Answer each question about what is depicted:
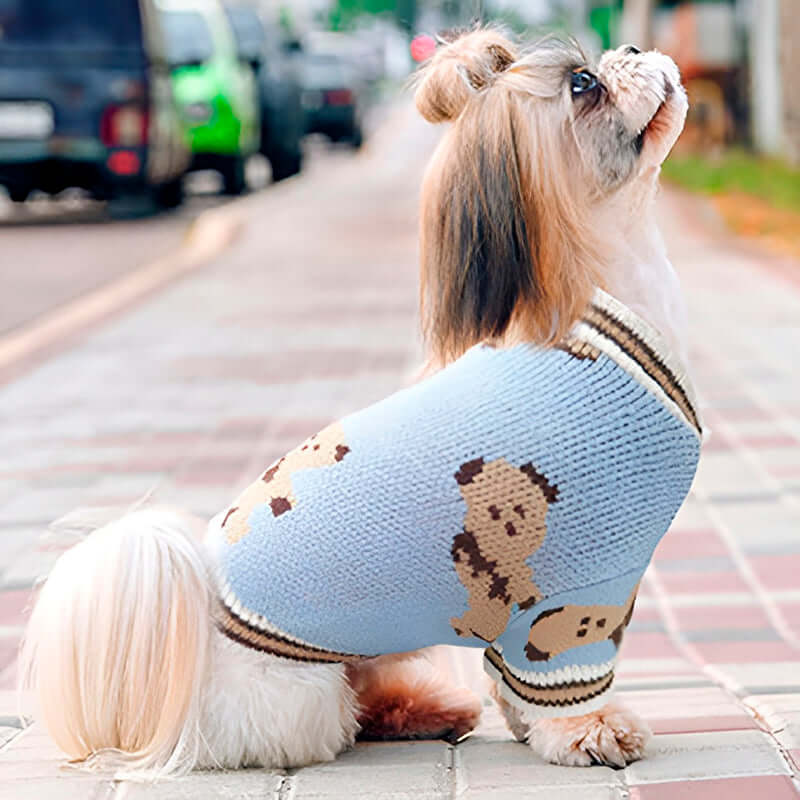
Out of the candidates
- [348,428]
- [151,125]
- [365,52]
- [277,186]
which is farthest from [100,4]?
[365,52]

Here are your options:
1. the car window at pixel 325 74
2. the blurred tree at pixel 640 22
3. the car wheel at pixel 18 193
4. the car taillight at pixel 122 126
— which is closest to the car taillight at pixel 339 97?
the car window at pixel 325 74

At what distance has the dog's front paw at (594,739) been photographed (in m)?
2.64

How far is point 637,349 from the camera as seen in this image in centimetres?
255

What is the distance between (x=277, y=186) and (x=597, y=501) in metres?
17.5

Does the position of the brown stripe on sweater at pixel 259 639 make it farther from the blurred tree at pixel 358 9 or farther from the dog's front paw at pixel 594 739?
the blurred tree at pixel 358 9

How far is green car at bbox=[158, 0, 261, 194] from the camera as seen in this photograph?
16109 mm

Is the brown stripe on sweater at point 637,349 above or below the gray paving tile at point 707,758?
above

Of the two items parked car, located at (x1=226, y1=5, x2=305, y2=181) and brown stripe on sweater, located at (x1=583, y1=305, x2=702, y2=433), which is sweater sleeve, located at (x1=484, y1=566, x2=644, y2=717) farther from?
parked car, located at (x1=226, y1=5, x2=305, y2=181)

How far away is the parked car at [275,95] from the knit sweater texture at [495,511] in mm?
16677

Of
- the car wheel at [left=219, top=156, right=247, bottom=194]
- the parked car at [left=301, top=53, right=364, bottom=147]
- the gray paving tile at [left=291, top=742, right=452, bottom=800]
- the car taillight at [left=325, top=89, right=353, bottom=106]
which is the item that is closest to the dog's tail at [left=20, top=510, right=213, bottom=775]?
the gray paving tile at [left=291, top=742, right=452, bottom=800]

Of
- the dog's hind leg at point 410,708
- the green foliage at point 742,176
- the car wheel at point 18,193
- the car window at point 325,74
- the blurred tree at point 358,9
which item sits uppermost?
the dog's hind leg at point 410,708

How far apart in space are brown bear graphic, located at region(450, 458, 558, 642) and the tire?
18.6m

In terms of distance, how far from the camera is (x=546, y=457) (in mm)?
2500

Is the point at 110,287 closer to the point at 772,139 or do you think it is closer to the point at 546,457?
the point at 546,457
